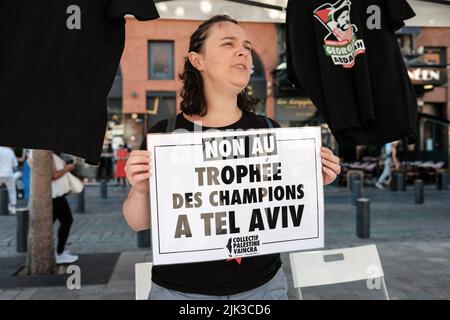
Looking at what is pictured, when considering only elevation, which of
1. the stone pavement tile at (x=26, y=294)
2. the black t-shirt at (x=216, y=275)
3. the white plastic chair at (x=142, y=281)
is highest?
the black t-shirt at (x=216, y=275)

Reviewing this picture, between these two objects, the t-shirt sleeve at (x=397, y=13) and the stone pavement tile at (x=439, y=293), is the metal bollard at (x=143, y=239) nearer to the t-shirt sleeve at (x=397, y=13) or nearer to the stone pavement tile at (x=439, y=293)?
the stone pavement tile at (x=439, y=293)

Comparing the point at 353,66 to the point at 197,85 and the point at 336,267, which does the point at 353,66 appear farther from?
the point at 336,267

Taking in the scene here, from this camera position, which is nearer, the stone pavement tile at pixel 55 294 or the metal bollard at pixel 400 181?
the stone pavement tile at pixel 55 294

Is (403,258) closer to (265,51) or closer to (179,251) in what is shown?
(179,251)

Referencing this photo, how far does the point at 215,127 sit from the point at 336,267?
1.52 metres

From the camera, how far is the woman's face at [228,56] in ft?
6.41

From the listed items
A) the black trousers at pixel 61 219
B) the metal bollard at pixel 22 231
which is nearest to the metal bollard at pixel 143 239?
the black trousers at pixel 61 219

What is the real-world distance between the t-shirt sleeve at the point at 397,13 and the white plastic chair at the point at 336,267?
145 centimetres

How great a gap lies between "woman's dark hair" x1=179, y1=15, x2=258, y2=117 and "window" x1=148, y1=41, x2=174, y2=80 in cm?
1823

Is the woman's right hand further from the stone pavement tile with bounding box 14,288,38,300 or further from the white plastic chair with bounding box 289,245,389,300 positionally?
the stone pavement tile with bounding box 14,288,38,300

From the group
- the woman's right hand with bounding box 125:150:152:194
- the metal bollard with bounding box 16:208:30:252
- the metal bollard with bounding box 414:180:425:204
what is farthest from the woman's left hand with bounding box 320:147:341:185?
the metal bollard with bounding box 414:180:425:204

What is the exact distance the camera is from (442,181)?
14891 millimetres
